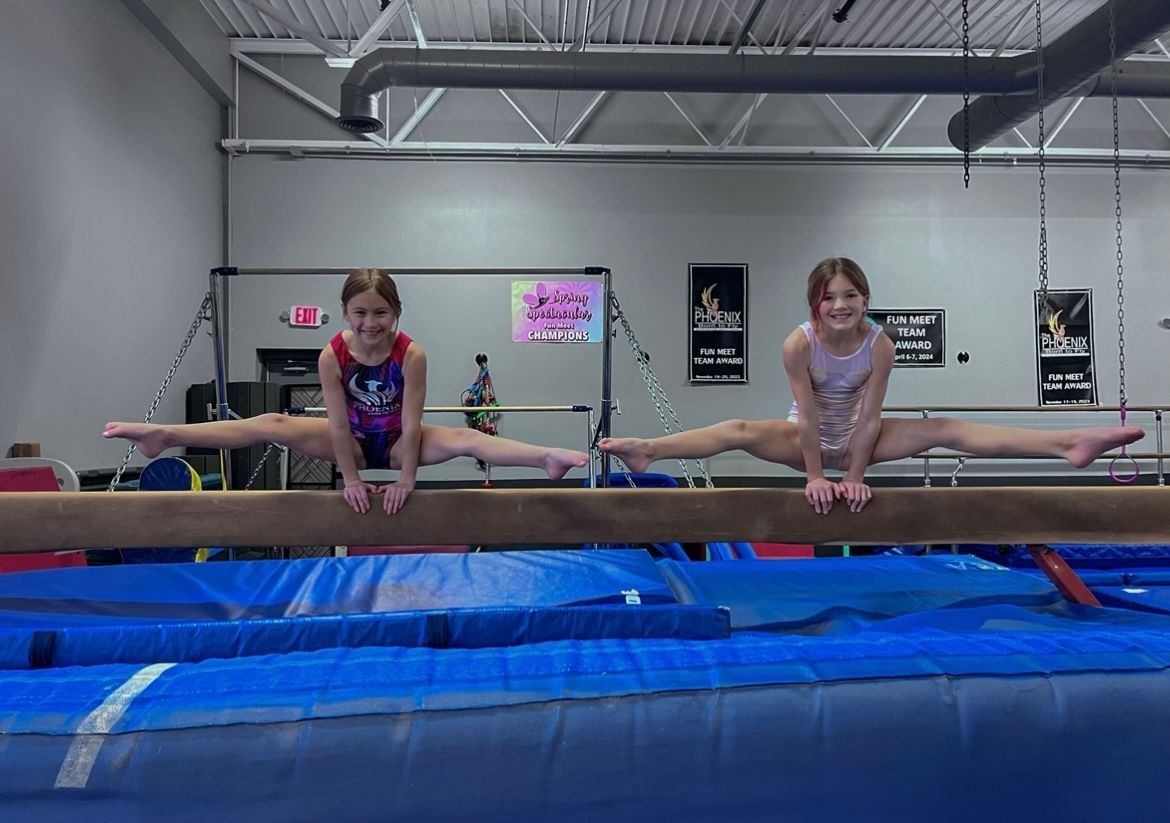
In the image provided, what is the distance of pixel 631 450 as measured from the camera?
2.43m

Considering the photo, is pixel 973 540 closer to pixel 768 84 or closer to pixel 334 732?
pixel 334 732

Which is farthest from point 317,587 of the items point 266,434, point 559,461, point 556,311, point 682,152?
point 682,152

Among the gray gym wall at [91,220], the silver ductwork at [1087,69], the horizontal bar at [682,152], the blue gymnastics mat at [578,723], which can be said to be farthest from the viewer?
the horizontal bar at [682,152]

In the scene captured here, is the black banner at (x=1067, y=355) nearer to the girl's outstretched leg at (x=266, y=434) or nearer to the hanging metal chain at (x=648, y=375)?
the hanging metal chain at (x=648, y=375)

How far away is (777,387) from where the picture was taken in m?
8.88

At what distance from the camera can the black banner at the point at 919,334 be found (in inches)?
349

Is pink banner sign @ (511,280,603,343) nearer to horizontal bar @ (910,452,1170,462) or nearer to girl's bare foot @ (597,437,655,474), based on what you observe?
horizontal bar @ (910,452,1170,462)

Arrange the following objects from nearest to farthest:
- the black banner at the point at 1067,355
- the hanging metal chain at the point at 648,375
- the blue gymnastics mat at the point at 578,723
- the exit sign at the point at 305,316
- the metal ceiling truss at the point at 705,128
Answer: the blue gymnastics mat at the point at 578,723, the hanging metal chain at the point at 648,375, the metal ceiling truss at the point at 705,128, the exit sign at the point at 305,316, the black banner at the point at 1067,355

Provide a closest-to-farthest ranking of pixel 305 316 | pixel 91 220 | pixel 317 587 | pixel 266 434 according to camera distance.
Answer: pixel 266 434 → pixel 317 587 → pixel 91 220 → pixel 305 316

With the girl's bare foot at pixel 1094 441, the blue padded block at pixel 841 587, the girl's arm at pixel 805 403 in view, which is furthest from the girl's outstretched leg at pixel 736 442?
the girl's bare foot at pixel 1094 441

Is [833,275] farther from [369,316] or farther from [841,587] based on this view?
[369,316]

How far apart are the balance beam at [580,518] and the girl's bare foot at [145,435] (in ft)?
0.79

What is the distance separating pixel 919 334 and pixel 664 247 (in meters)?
3.22

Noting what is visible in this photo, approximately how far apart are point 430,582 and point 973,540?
2.07 metres
